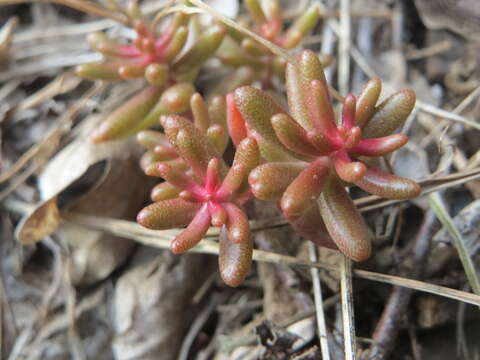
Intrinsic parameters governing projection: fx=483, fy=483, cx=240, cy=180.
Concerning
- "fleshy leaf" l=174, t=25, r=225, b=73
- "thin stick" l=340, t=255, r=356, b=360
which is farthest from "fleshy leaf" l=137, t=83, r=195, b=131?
"thin stick" l=340, t=255, r=356, b=360

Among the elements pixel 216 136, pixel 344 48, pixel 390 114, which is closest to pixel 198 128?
pixel 216 136

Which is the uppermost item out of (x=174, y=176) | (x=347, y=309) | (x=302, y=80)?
(x=302, y=80)

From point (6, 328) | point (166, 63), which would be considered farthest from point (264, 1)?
point (6, 328)

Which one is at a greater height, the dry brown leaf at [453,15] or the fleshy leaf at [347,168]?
the dry brown leaf at [453,15]

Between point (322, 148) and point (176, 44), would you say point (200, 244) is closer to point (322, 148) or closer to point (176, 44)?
point (322, 148)

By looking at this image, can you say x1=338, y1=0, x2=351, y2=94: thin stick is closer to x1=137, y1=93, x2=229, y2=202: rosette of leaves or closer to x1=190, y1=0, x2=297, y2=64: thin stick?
x1=190, y1=0, x2=297, y2=64: thin stick

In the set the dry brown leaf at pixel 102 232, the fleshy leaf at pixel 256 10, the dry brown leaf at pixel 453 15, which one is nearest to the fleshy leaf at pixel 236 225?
the dry brown leaf at pixel 102 232

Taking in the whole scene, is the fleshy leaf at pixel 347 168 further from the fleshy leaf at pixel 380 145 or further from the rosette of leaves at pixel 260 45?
the rosette of leaves at pixel 260 45
